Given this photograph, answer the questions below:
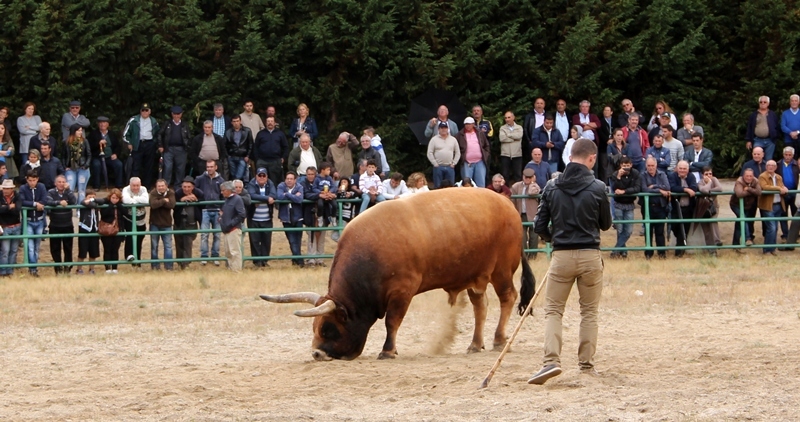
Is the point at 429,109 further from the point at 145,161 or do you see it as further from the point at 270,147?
the point at 145,161

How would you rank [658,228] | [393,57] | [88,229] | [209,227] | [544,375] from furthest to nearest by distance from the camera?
[393,57]
[658,228]
[209,227]
[88,229]
[544,375]

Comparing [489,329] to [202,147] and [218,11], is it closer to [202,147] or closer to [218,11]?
[202,147]

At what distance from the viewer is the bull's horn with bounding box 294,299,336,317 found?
11.2m

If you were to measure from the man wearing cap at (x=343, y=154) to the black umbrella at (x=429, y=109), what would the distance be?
194 centimetres

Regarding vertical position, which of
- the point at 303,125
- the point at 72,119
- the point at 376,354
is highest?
the point at 72,119

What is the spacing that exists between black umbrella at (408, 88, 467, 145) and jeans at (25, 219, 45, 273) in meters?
7.42

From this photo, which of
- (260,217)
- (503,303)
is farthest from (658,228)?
(503,303)

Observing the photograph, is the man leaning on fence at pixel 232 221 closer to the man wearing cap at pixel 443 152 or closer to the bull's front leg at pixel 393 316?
the man wearing cap at pixel 443 152

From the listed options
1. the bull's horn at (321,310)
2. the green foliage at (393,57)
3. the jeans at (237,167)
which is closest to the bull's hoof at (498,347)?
the bull's horn at (321,310)

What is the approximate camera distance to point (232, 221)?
60.5 feet

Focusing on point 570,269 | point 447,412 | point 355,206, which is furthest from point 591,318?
point 355,206

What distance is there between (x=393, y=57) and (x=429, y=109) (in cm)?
175

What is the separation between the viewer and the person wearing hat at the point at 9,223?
18234 mm

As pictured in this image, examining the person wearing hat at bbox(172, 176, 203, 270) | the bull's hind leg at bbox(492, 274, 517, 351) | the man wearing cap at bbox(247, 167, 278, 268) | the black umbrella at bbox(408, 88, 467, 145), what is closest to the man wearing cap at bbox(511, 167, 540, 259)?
the black umbrella at bbox(408, 88, 467, 145)
